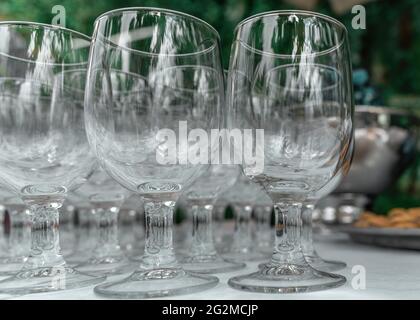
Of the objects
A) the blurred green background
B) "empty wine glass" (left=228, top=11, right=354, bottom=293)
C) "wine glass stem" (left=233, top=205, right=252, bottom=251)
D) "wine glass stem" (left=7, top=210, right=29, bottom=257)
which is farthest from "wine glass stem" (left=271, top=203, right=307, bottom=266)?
the blurred green background

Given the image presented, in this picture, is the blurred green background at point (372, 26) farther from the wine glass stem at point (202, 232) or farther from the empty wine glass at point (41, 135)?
the empty wine glass at point (41, 135)

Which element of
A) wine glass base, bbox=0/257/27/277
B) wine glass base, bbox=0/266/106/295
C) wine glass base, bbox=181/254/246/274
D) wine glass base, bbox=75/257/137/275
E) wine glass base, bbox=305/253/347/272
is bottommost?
wine glass base, bbox=0/257/27/277

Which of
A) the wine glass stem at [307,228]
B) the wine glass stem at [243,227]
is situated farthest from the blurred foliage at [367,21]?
the wine glass stem at [307,228]

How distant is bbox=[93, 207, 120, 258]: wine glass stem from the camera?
1.98 feet

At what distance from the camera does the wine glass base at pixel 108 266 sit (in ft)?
1.73

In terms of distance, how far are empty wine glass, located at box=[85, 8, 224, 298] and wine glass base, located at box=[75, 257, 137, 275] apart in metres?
0.11

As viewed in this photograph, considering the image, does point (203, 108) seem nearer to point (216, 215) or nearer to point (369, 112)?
point (216, 215)

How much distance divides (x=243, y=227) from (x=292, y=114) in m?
0.32

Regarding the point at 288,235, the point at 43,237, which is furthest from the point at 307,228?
the point at 43,237

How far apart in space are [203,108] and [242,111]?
30 mm

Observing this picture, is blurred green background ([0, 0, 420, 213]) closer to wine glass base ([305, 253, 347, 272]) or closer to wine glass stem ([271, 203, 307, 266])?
wine glass base ([305, 253, 347, 272])

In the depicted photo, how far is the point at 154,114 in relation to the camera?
1.29 ft

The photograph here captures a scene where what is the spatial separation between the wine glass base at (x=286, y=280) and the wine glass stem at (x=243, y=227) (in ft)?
0.83

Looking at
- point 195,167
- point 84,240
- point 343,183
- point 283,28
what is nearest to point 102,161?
point 195,167
